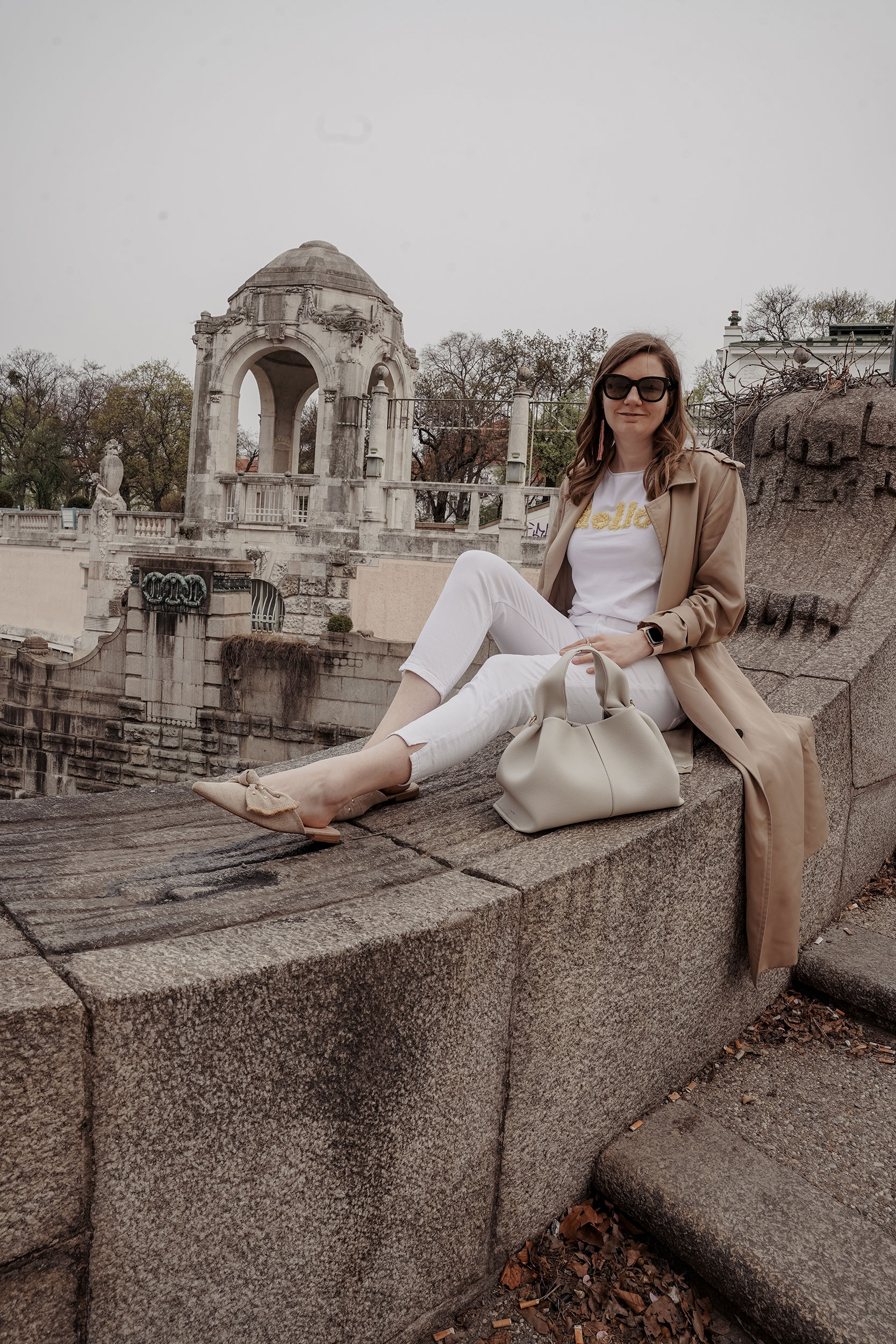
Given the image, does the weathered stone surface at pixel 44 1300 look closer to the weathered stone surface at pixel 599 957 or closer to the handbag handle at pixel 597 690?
the weathered stone surface at pixel 599 957

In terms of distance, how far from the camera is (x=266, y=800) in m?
2.08

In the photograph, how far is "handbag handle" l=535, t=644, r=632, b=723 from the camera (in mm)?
2182

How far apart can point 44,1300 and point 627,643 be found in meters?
1.87

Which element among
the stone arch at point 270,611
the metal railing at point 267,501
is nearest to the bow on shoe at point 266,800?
the stone arch at point 270,611

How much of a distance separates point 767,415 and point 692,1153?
3.45 meters

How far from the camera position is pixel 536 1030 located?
73.2 inches

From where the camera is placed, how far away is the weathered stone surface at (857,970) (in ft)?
8.81

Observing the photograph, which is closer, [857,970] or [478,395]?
[857,970]

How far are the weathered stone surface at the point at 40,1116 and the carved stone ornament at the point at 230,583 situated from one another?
36.8 feet

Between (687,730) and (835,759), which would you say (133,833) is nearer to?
(687,730)

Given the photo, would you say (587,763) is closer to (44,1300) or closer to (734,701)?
(734,701)

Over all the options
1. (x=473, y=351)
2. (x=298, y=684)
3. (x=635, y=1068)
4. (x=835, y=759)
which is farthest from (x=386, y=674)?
(x=473, y=351)

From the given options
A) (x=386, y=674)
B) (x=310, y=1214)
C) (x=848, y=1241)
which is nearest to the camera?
(x=310, y=1214)

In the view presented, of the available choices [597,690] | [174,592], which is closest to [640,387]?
[597,690]
